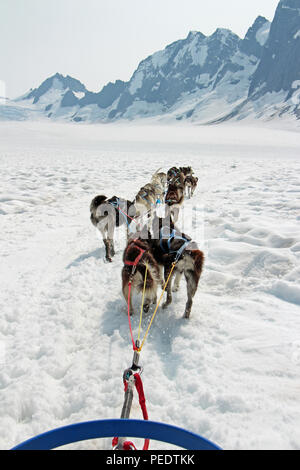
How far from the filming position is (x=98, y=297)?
11.7ft

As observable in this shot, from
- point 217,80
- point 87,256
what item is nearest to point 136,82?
point 217,80

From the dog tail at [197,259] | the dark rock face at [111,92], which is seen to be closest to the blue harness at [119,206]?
the dog tail at [197,259]

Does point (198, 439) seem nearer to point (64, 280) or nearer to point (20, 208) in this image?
point (64, 280)

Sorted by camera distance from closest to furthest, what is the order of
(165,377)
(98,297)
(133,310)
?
(165,377) → (133,310) → (98,297)

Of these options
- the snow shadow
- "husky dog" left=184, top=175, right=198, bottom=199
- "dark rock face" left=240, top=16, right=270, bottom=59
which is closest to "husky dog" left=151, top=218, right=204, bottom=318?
the snow shadow

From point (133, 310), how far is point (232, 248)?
2273 mm

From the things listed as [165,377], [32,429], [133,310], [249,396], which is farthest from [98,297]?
[249,396]

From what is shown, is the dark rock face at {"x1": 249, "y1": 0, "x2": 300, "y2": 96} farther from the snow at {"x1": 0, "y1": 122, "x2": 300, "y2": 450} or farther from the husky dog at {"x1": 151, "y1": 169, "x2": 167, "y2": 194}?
the snow at {"x1": 0, "y1": 122, "x2": 300, "y2": 450}

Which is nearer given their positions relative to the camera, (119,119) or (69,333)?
(69,333)

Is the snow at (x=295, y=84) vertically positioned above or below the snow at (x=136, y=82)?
below

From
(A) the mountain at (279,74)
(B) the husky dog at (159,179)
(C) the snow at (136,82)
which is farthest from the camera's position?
(C) the snow at (136,82)

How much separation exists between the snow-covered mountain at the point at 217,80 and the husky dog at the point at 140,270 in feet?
290

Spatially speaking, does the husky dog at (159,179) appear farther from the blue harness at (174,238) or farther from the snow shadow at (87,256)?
the blue harness at (174,238)

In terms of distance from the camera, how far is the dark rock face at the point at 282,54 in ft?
346
